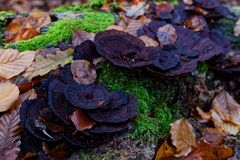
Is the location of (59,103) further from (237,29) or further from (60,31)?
(237,29)

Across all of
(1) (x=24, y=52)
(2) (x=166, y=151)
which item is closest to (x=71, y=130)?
(2) (x=166, y=151)

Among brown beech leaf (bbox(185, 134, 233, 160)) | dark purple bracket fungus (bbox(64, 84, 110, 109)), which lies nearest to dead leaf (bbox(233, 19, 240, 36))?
brown beech leaf (bbox(185, 134, 233, 160))

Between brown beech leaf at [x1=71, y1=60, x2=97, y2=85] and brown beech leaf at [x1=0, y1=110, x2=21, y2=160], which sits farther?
brown beech leaf at [x1=71, y1=60, x2=97, y2=85]

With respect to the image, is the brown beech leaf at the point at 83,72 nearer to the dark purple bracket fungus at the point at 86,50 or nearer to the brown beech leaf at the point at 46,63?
the dark purple bracket fungus at the point at 86,50

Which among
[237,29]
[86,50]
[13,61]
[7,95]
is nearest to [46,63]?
[13,61]

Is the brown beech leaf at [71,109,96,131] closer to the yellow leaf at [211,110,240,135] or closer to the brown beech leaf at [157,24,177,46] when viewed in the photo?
the brown beech leaf at [157,24,177,46]

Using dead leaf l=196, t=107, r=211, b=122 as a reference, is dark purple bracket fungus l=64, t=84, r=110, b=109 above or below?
above
